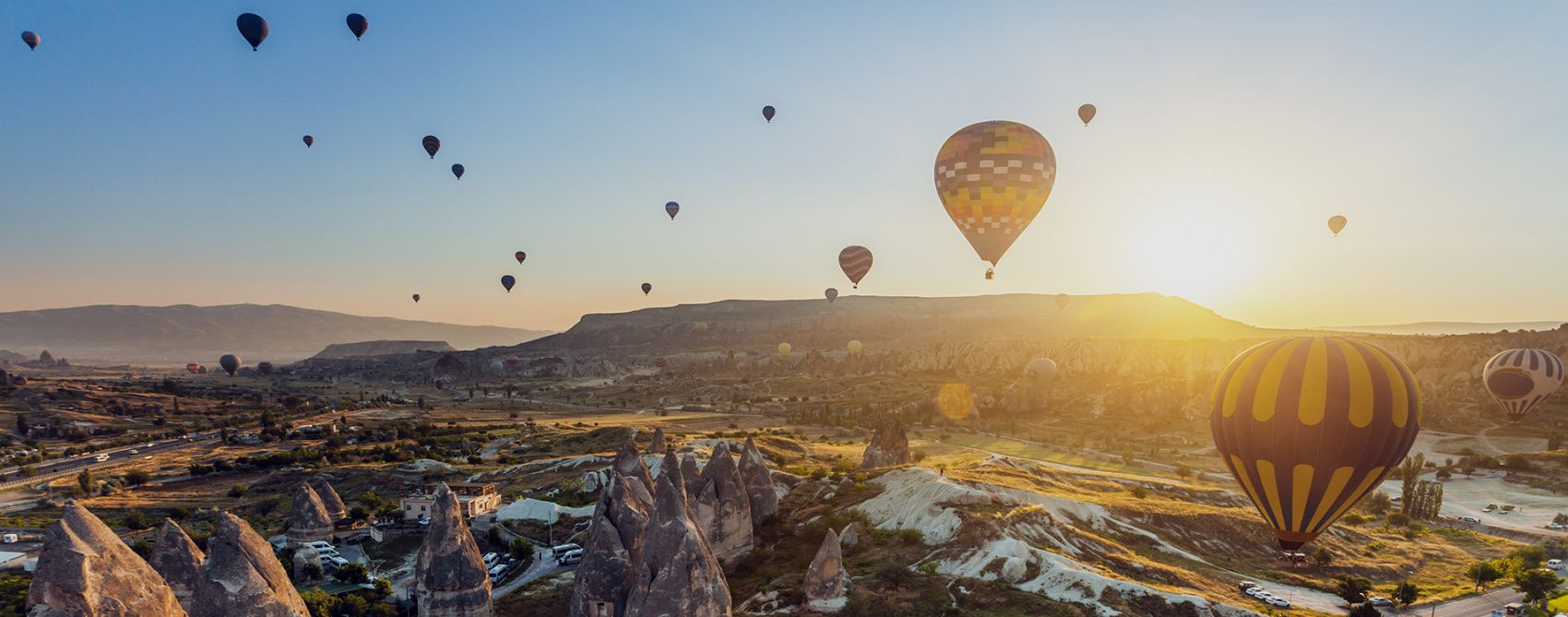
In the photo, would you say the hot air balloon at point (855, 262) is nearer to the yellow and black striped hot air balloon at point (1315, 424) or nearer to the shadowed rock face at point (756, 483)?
the shadowed rock face at point (756, 483)

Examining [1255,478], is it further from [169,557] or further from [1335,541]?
[169,557]

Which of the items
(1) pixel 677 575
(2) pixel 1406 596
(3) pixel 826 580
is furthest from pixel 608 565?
(2) pixel 1406 596

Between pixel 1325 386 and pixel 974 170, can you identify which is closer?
pixel 1325 386

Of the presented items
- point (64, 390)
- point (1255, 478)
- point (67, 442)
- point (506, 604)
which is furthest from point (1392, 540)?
point (64, 390)

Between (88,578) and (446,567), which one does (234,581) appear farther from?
(446,567)

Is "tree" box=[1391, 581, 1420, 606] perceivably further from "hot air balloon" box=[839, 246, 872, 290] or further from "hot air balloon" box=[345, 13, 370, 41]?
"hot air balloon" box=[345, 13, 370, 41]

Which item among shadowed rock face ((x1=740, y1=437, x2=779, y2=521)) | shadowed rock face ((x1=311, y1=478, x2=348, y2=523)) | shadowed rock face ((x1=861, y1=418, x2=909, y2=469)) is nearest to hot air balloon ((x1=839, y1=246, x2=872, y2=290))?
shadowed rock face ((x1=861, y1=418, x2=909, y2=469))
